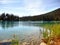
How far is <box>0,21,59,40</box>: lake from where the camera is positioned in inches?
62.2

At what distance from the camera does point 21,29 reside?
1635 mm

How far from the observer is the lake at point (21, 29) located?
1580mm

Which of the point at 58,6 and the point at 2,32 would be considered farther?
the point at 58,6

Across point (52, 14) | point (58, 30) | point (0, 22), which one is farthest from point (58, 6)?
point (0, 22)

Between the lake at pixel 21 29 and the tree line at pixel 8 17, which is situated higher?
the tree line at pixel 8 17

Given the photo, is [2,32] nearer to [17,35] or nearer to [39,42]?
[17,35]

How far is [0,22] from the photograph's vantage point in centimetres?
161

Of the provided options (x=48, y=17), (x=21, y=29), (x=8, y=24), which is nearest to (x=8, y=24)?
(x=8, y=24)

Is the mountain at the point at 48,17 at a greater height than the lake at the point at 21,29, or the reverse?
the mountain at the point at 48,17

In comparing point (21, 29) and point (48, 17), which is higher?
point (48, 17)

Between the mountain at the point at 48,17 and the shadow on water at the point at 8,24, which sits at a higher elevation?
the mountain at the point at 48,17

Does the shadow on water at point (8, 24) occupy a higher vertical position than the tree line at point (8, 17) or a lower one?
lower

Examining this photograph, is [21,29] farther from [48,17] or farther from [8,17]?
A: [48,17]

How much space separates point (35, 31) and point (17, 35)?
0.68 ft
